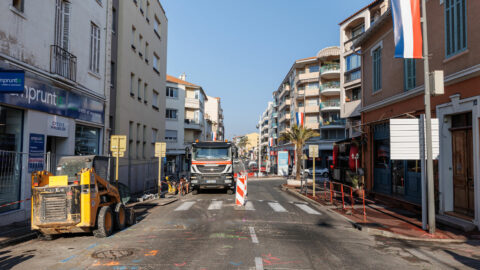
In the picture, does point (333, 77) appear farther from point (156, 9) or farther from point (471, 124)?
point (471, 124)

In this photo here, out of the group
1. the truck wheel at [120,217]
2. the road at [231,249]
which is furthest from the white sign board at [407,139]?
the truck wheel at [120,217]

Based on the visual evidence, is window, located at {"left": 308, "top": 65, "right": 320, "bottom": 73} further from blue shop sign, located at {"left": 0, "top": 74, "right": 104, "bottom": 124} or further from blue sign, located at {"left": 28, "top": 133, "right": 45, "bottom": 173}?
blue sign, located at {"left": 28, "top": 133, "right": 45, "bottom": 173}

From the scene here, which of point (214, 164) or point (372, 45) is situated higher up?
point (372, 45)

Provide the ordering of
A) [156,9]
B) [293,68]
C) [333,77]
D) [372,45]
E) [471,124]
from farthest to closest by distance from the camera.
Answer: [293,68]
[333,77]
[156,9]
[372,45]
[471,124]

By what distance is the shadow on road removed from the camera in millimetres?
6140

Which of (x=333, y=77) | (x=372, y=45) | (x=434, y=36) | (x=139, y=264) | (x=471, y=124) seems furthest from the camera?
(x=333, y=77)

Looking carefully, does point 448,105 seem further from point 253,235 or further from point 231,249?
point 231,249

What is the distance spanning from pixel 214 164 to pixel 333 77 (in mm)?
37922

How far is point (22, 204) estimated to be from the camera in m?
10.8

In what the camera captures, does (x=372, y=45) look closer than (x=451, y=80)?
No

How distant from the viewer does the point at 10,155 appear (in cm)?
994

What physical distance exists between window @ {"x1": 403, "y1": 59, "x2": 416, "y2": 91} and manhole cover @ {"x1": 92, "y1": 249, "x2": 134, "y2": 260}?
39.0 feet

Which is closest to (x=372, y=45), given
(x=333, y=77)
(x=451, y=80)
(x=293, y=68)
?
(x=451, y=80)

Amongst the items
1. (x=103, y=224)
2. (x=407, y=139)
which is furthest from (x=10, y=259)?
(x=407, y=139)
